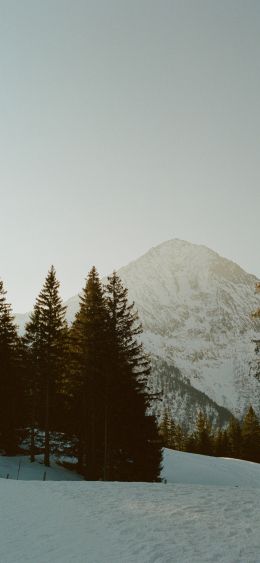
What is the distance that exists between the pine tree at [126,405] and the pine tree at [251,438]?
41.6 metres

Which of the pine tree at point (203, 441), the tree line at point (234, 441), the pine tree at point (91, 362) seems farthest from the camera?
the pine tree at point (203, 441)

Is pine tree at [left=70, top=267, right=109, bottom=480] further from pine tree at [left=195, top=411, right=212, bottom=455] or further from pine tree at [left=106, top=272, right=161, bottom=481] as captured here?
pine tree at [left=195, top=411, right=212, bottom=455]

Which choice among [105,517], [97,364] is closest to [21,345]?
[97,364]

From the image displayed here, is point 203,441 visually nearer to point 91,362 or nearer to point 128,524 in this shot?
point 91,362

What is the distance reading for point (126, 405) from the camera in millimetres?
28406

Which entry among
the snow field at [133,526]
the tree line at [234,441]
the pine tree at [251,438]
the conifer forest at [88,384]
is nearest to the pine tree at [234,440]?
the tree line at [234,441]

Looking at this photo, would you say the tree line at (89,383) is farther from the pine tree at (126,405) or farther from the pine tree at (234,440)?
the pine tree at (234,440)

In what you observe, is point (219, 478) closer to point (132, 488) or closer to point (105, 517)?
point (132, 488)

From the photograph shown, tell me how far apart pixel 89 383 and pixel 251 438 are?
50.2 meters

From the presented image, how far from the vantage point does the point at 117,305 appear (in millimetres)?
29859

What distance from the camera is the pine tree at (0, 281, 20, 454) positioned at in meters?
32.1

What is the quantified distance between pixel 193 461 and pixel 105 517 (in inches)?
1556

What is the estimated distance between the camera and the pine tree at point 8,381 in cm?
3209

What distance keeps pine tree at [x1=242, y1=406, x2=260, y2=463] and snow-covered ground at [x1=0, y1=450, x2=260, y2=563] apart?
177 feet
